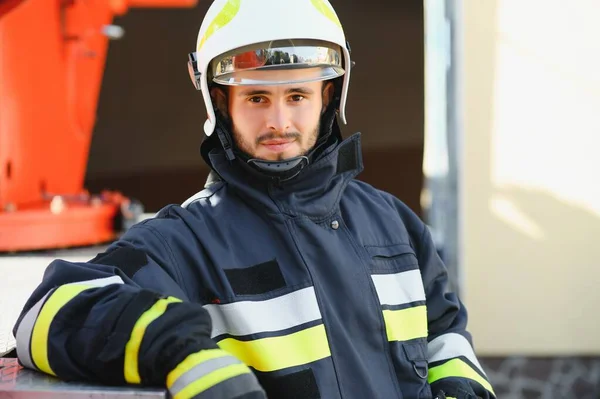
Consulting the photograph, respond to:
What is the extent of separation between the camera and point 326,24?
6.19 feet

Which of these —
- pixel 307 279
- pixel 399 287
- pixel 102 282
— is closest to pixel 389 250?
pixel 399 287

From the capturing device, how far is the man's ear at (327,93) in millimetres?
2043

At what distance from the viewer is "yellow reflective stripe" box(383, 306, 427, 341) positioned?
1.73 m

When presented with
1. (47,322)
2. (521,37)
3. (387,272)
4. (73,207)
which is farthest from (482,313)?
(47,322)

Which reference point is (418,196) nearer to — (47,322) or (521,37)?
(521,37)

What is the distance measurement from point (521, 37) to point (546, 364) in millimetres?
→ 1914

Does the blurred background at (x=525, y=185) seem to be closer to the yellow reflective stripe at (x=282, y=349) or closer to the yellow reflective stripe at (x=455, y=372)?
the yellow reflective stripe at (x=455, y=372)

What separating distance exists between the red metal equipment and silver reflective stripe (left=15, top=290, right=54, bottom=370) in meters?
1.67

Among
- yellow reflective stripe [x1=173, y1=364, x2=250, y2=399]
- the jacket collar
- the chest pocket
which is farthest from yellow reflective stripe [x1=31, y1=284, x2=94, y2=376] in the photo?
the chest pocket

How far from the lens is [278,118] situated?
1746 millimetres

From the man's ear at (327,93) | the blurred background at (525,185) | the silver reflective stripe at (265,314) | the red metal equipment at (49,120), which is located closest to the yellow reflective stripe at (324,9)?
the man's ear at (327,93)

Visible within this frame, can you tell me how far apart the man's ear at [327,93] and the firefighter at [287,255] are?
21 millimetres

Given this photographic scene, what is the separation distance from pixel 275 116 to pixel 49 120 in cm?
198

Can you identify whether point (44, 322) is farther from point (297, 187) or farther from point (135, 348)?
point (297, 187)
